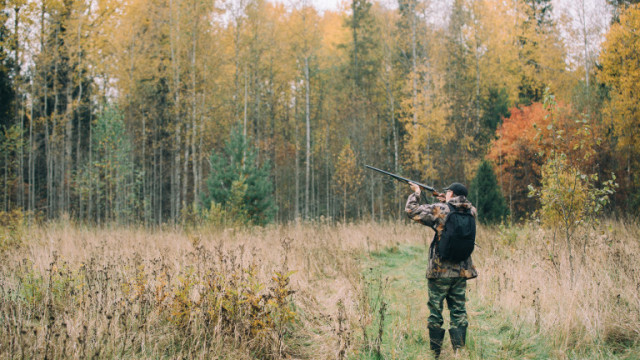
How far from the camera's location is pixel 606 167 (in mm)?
15719

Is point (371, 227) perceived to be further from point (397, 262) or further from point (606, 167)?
point (606, 167)

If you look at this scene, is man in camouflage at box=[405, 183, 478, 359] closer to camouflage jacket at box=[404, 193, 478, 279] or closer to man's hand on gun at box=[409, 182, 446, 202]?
camouflage jacket at box=[404, 193, 478, 279]

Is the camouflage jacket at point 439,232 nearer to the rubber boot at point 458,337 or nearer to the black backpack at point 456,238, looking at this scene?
the black backpack at point 456,238

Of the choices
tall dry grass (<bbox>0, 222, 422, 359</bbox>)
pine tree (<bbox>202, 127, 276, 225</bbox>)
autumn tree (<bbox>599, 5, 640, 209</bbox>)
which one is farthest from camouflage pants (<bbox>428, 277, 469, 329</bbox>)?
autumn tree (<bbox>599, 5, 640, 209</bbox>)

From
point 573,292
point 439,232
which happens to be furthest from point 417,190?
point 573,292

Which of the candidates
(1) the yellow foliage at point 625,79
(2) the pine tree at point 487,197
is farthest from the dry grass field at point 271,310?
(1) the yellow foliage at point 625,79

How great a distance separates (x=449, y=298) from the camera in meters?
3.92

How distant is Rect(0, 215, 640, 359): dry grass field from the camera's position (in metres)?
3.34

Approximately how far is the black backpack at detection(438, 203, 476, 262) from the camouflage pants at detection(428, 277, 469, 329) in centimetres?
27

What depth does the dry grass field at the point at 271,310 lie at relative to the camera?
3342mm

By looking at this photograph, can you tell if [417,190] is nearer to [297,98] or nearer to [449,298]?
[449,298]

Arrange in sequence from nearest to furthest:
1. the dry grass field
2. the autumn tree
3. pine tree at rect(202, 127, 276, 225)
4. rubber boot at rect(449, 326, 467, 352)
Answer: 1. the dry grass field
2. rubber boot at rect(449, 326, 467, 352)
3. pine tree at rect(202, 127, 276, 225)
4. the autumn tree

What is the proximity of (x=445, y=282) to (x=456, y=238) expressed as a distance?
49 centimetres

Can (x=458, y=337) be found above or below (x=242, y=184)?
below
